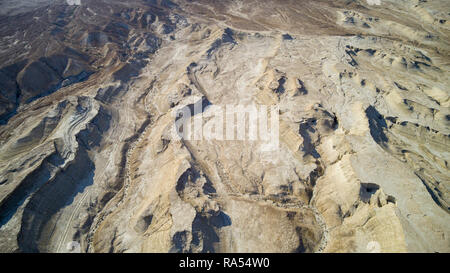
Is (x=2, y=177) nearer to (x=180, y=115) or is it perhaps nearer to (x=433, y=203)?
(x=180, y=115)

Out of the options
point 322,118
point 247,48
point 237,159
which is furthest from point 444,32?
point 237,159

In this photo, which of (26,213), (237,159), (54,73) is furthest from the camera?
(54,73)

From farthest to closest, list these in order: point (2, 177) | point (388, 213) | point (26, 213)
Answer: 1. point (2, 177)
2. point (26, 213)
3. point (388, 213)

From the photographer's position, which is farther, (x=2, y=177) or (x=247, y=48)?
(x=247, y=48)

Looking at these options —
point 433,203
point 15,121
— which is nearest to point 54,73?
point 15,121

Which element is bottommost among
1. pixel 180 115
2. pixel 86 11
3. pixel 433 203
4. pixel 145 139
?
pixel 145 139

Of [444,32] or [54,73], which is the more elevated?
[444,32]
